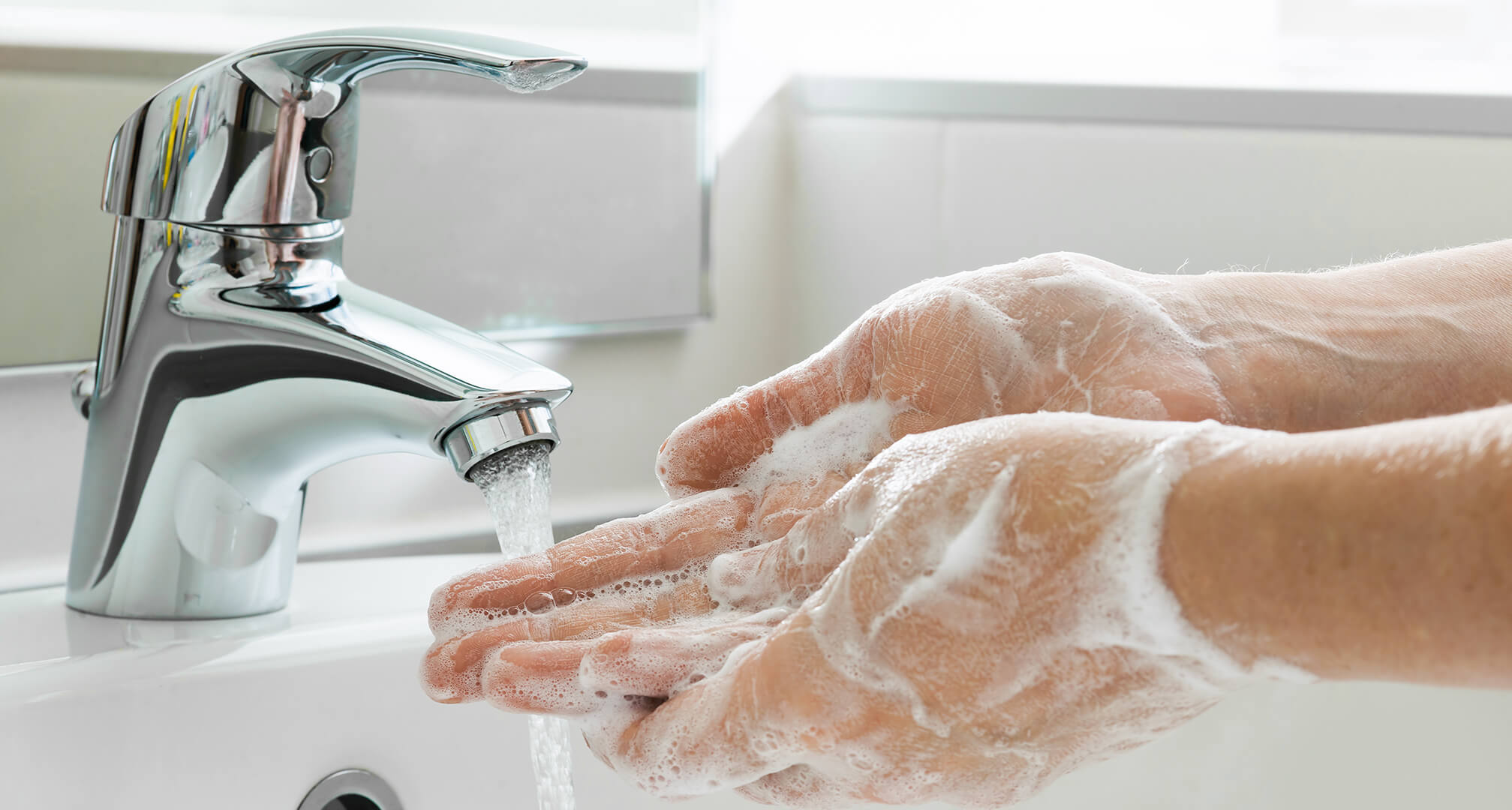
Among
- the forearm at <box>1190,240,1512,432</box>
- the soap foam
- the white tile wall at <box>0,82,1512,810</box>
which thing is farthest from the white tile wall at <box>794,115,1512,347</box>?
the soap foam

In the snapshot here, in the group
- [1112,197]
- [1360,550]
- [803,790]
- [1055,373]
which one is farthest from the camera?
[1112,197]

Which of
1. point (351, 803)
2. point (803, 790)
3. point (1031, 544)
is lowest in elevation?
point (351, 803)

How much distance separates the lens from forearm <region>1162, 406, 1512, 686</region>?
278mm

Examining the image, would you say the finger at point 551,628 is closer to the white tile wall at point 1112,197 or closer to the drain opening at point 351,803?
the drain opening at point 351,803

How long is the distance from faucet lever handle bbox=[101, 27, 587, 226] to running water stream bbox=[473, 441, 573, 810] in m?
0.13

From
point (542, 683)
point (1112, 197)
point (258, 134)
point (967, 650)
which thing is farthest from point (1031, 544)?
point (1112, 197)

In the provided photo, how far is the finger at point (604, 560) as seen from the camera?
449 mm

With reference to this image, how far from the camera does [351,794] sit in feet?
1.85

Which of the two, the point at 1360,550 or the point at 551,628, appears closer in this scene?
the point at 1360,550

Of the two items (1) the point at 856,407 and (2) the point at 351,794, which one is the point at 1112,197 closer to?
(1) the point at 856,407

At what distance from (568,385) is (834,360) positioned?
0.12 m

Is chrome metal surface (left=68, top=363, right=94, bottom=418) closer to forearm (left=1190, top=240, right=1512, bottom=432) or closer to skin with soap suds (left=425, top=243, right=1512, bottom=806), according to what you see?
skin with soap suds (left=425, top=243, right=1512, bottom=806)

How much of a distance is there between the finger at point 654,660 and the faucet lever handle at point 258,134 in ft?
0.69

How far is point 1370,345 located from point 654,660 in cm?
33
